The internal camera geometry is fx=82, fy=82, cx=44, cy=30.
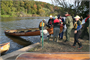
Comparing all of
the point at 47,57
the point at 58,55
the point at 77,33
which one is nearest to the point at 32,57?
the point at 47,57

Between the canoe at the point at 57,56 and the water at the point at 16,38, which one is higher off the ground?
the canoe at the point at 57,56

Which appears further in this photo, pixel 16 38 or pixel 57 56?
pixel 16 38

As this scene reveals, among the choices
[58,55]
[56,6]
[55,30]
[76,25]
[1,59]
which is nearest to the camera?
[58,55]

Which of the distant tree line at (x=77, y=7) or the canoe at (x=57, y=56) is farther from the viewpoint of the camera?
the distant tree line at (x=77, y=7)

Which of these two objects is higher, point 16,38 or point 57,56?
point 57,56

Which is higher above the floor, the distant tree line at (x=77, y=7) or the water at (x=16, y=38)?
the distant tree line at (x=77, y=7)

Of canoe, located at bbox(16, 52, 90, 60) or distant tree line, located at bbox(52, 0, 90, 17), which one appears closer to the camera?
canoe, located at bbox(16, 52, 90, 60)

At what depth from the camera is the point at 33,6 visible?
107 m

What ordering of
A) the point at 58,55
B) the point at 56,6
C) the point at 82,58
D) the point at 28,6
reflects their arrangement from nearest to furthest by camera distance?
1. the point at 82,58
2. the point at 58,55
3. the point at 56,6
4. the point at 28,6

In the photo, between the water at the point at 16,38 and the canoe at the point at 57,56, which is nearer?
the canoe at the point at 57,56

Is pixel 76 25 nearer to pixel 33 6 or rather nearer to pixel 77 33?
pixel 77 33

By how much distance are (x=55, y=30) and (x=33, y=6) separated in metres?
108

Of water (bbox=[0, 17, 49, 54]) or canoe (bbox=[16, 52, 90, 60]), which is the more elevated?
canoe (bbox=[16, 52, 90, 60])

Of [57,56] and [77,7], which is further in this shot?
[77,7]
